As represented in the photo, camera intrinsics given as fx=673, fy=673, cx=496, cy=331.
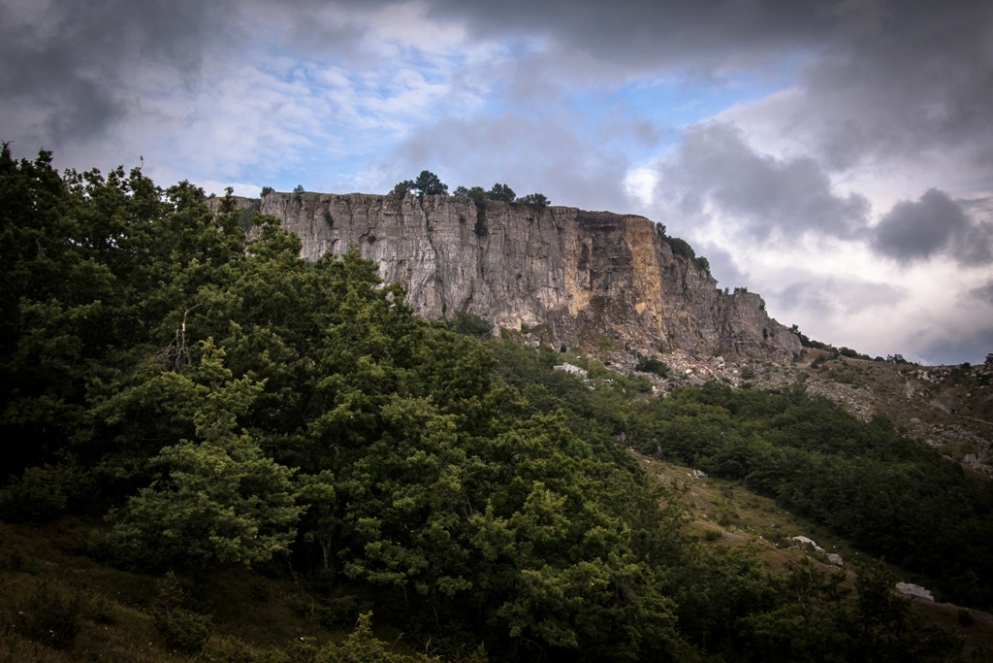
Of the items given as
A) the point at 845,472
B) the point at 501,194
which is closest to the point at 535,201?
the point at 501,194

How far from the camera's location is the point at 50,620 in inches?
474

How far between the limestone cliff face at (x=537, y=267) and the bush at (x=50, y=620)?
274ft

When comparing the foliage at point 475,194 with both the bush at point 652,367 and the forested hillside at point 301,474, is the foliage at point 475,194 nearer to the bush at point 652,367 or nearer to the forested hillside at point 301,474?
the bush at point 652,367

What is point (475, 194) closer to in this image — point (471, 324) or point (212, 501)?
point (471, 324)

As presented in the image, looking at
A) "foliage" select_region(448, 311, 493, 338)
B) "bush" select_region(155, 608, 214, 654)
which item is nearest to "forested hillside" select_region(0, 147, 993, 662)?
"bush" select_region(155, 608, 214, 654)

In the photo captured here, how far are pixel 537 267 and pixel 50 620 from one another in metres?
97.5

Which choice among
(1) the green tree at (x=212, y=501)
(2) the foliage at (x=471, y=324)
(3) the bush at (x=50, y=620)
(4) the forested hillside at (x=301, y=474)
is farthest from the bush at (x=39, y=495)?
(2) the foliage at (x=471, y=324)

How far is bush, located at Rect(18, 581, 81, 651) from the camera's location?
38.8 ft

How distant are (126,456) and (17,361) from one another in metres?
3.84

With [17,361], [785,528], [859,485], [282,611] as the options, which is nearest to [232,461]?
[282,611]

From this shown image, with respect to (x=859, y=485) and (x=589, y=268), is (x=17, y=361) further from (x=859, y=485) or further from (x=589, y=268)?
(x=589, y=268)

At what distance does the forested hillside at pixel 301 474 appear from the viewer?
16.7 metres

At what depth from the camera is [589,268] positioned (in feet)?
365

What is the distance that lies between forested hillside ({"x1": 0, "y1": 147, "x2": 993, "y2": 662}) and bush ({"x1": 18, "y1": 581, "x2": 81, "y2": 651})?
0.16m
